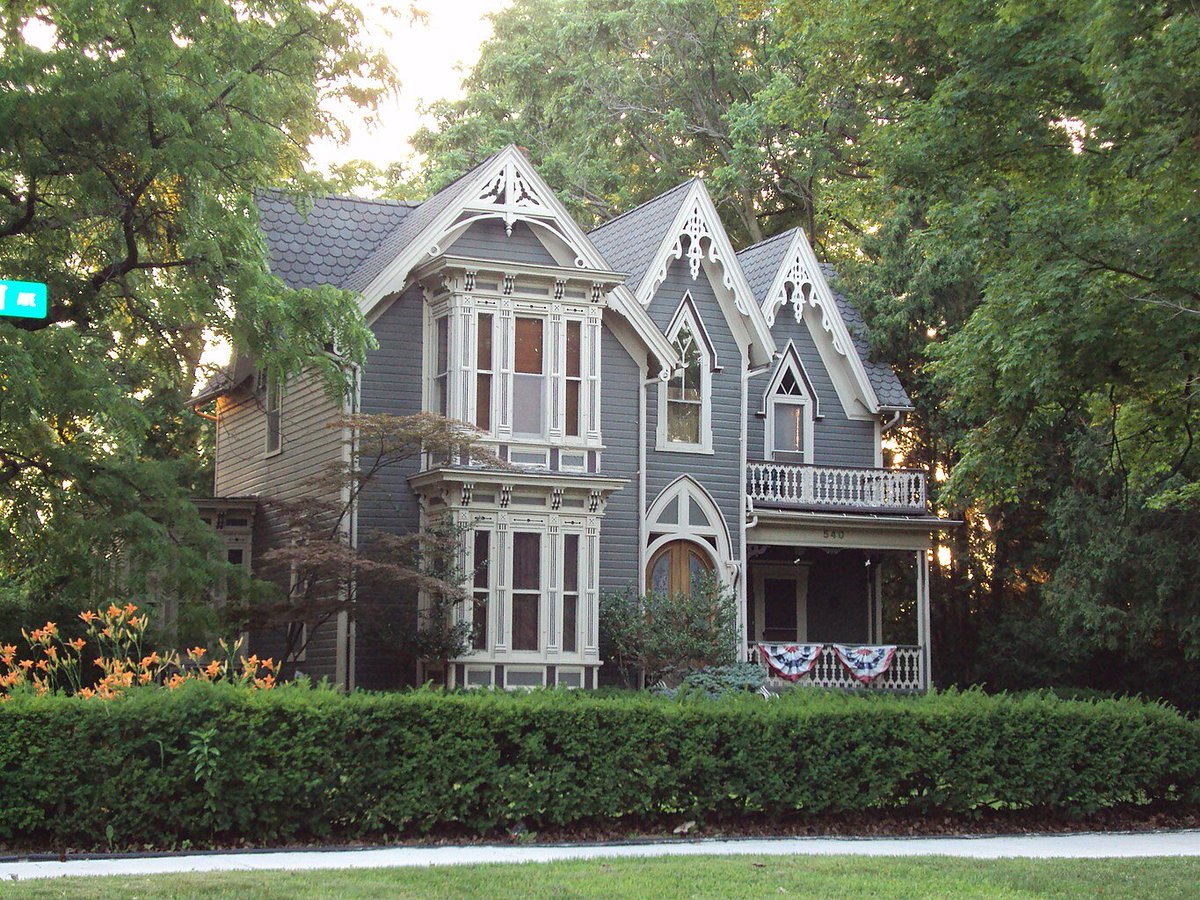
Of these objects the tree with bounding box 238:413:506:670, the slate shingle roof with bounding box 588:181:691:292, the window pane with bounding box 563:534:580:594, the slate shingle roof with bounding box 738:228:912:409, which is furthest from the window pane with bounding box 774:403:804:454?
the tree with bounding box 238:413:506:670

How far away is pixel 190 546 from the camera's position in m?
20.3

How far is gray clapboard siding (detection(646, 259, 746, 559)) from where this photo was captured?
91.7 ft

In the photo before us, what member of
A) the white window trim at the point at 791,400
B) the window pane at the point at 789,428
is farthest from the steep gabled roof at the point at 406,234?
the window pane at the point at 789,428

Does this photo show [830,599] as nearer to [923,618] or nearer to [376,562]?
[923,618]

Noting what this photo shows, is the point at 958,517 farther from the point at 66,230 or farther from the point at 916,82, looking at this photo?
the point at 66,230

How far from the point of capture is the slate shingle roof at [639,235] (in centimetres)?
2889

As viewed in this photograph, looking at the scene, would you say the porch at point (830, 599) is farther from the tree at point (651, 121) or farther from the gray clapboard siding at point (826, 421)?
the tree at point (651, 121)

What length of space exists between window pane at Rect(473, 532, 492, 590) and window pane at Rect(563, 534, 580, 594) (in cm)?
145

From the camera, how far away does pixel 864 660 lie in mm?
29484

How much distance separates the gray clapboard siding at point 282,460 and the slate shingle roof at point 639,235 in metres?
6.50

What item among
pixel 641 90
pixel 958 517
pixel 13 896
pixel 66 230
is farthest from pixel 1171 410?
pixel 641 90

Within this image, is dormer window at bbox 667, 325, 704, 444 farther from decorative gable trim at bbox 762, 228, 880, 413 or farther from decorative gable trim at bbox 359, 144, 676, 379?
decorative gable trim at bbox 762, 228, 880, 413

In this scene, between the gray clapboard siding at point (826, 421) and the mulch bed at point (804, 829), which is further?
the gray clapboard siding at point (826, 421)

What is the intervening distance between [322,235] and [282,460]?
4.15 meters
